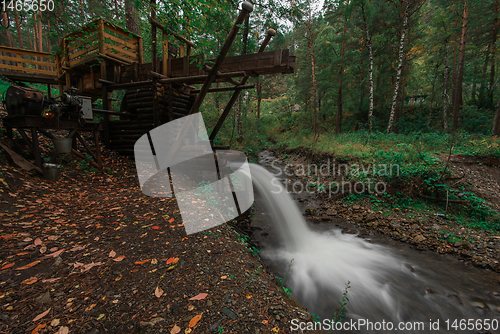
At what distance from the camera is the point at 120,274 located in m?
2.82

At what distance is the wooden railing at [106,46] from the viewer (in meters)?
8.12

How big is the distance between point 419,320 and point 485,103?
23239 mm

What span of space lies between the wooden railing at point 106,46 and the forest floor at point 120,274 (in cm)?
588

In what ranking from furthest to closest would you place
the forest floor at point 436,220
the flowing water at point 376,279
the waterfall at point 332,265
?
1. the forest floor at point 436,220
2. the waterfall at point 332,265
3. the flowing water at point 376,279

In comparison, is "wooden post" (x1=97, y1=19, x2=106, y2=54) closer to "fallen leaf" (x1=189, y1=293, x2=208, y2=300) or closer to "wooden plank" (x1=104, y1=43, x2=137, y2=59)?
"wooden plank" (x1=104, y1=43, x2=137, y2=59)

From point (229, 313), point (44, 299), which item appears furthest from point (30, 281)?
point (229, 313)

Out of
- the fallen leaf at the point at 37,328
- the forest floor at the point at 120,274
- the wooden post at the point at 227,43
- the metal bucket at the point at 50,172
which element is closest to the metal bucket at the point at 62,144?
the metal bucket at the point at 50,172

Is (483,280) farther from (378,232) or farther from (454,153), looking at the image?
(454,153)

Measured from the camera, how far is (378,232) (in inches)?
251

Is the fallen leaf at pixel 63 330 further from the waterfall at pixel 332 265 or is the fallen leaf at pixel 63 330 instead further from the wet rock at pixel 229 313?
the waterfall at pixel 332 265

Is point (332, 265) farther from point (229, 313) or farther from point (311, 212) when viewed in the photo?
point (229, 313)

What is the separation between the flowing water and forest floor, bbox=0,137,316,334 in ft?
4.46

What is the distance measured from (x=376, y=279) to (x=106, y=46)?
39.4 ft

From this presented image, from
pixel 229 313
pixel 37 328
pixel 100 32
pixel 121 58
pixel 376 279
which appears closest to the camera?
pixel 37 328
